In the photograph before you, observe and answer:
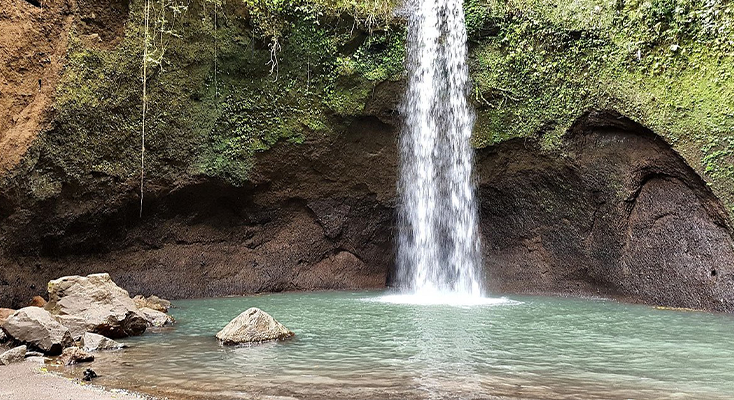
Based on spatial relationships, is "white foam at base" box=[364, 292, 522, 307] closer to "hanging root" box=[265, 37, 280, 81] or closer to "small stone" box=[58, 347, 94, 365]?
"hanging root" box=[265, 37, 280, 81]

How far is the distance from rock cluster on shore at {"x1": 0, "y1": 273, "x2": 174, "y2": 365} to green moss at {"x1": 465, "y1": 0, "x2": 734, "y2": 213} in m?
6.84

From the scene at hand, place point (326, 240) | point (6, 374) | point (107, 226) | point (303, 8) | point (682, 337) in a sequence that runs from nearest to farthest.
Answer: point (6, 374)
point (682, 337)
point (107, 226)
point (303, 8)
point (326, 240)

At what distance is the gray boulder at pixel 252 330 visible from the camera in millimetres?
5637

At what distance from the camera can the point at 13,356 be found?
4.81 metres

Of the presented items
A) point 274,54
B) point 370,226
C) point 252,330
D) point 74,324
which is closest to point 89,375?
point 252,330

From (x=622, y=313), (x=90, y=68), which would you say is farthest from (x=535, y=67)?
(x=90, y=68)

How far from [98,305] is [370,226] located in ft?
21.5

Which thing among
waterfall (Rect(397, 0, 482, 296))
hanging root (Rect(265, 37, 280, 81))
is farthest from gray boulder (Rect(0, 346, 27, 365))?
waterfall (Rect(397, 0, 482, 296))

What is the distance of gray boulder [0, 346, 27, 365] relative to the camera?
472 centimetres

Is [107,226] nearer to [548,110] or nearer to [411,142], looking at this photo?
[411,142]

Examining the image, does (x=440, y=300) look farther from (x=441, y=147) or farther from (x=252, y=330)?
(x=252, y=330)

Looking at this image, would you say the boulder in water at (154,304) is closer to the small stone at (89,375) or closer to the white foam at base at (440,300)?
the white foam at base at (440,300)

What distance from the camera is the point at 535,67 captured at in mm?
10805

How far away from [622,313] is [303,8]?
23.0ft
